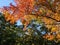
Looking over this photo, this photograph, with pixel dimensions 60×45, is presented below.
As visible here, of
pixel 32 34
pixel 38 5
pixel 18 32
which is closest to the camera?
pixel 38 5

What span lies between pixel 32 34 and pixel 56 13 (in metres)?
23.9

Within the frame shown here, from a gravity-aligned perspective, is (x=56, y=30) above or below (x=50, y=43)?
above

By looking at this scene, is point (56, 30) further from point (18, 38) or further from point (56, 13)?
point (18, 38)

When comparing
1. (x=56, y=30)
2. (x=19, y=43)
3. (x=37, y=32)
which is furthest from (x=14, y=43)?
(x=56, y=30)

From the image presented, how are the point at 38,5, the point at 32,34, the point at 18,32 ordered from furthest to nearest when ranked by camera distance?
the point at 18,32, the point at 32,34, the point at 38,5

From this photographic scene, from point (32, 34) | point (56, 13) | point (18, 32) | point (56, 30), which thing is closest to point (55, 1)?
point (56, 13)

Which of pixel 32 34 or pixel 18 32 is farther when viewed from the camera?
pixel 18 32

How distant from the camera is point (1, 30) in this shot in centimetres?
3919

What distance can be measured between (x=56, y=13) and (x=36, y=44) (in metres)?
24.5

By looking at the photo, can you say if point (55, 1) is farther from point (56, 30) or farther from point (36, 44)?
point (36, 44)

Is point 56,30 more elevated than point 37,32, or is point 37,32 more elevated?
point 56,30

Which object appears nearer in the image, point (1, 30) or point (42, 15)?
point (42, 15)

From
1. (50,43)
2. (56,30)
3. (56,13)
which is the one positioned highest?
(56,13)

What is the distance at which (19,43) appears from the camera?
38031 mm
